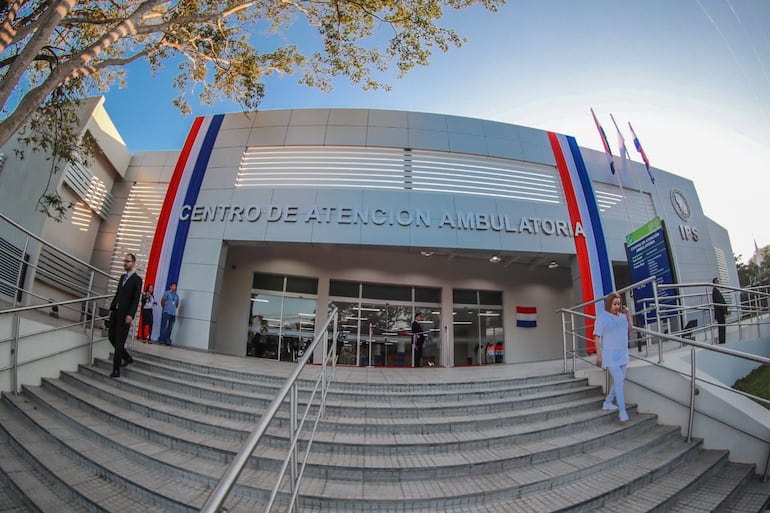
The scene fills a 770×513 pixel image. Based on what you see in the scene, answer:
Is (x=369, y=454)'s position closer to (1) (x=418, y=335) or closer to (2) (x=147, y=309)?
(1) (x=418, y=335)

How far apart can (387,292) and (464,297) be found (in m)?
2.74

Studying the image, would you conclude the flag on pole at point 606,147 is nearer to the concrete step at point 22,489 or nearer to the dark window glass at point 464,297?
the dark window glass at point 464,297

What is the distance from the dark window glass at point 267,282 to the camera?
1061 cm

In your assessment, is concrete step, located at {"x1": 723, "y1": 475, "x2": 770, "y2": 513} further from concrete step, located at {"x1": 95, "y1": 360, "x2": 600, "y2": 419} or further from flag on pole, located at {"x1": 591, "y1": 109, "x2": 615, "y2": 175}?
flag on pole, located at {"x1": 591, "y1": 109, "x2": 615, "y2": 175}

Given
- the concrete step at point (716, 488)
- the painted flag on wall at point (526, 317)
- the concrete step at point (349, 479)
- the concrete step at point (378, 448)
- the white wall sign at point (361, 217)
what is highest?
the white wall sign at point (361, 217)

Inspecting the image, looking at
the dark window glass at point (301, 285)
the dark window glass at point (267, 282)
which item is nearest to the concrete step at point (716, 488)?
the dark window glass at point (301, 285)

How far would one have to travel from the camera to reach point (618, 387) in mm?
3814

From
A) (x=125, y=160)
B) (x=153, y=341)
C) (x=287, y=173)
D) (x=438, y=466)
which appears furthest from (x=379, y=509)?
(x=125, y=160)

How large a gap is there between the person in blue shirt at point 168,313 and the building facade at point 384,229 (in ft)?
1.23

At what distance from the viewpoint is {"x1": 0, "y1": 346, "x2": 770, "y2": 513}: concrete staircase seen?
246cm

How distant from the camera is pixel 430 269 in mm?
11391

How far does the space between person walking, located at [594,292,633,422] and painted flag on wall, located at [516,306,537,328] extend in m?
7.72

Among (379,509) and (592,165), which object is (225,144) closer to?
(379,509)

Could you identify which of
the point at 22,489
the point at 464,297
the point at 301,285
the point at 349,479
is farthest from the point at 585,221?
the point at 22,489
